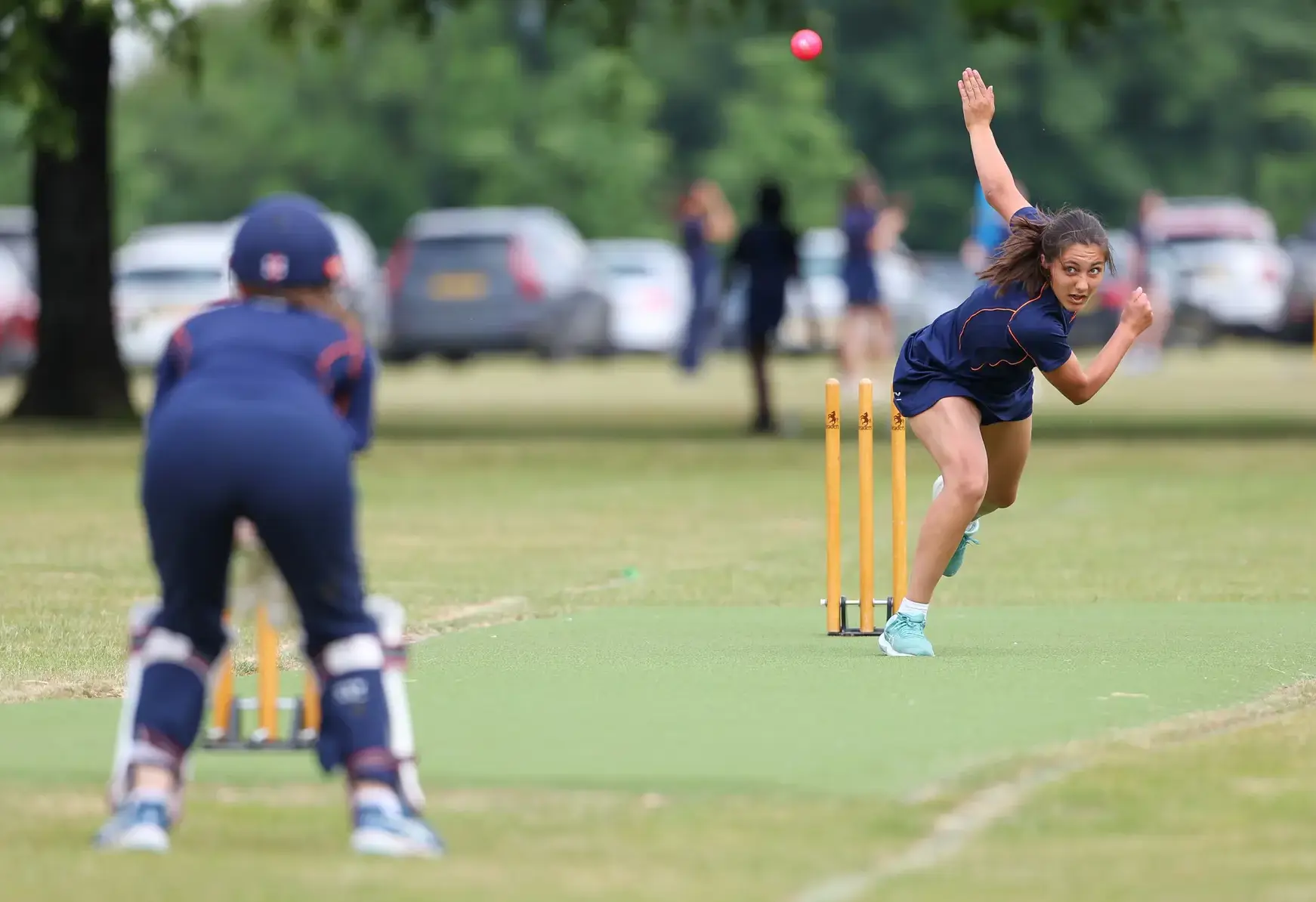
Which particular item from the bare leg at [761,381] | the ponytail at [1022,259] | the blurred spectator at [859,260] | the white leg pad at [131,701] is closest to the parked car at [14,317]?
the blurred spectator at [859,260]

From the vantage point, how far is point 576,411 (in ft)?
91.2

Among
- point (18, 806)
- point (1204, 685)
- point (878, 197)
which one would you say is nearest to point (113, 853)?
point (18, 806)

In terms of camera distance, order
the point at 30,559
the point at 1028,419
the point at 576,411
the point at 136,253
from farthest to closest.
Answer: the point at 136,253 → the point at 576,411 → the point at 30,559 → the point at 1028,419

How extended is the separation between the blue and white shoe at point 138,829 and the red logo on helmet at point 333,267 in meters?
1.24

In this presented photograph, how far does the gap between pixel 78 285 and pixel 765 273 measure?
5921mm

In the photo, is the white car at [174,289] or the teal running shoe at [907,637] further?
the white car at [174,289]

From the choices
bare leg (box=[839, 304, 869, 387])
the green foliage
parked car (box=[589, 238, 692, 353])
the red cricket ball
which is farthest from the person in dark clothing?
the green foliage

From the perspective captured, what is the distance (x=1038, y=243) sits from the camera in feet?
30.8

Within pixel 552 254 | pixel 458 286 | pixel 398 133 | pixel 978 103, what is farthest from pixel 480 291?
pixel 398 133

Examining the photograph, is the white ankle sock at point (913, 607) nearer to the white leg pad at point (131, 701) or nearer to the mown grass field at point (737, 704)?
the mown grass field at point (737, 704)

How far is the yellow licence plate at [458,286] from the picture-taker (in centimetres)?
3559

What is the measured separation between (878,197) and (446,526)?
14563mm

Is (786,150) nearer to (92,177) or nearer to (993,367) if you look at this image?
(92,177)

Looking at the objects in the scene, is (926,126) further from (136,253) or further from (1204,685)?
(1204,685)
